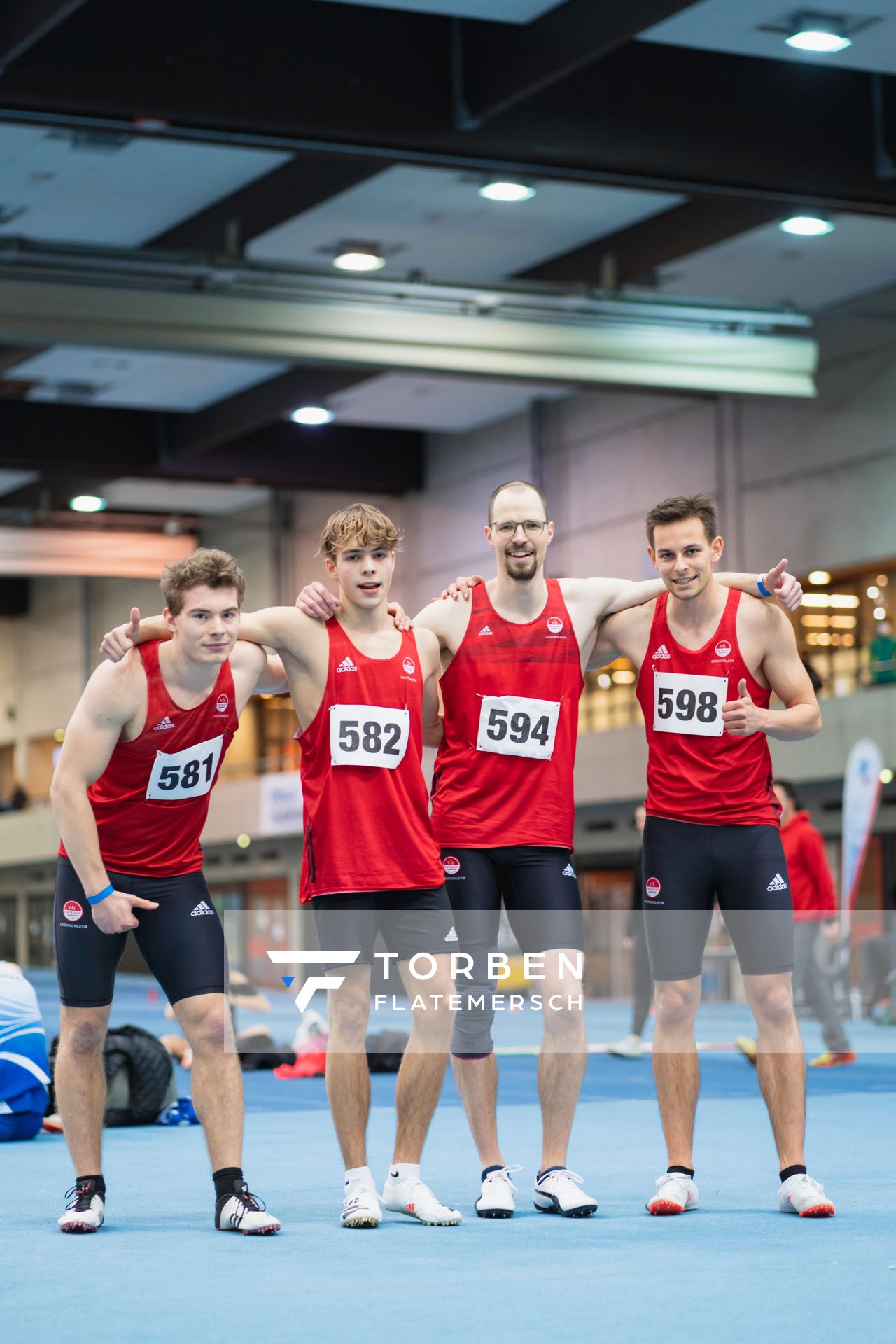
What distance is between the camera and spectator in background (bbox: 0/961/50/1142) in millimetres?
7812

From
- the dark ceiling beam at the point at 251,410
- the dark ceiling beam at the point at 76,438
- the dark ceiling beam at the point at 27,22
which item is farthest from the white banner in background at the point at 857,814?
the dark ceiling beam at the point at 76,438

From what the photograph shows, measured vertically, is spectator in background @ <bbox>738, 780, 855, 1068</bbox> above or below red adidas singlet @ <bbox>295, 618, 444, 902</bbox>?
below

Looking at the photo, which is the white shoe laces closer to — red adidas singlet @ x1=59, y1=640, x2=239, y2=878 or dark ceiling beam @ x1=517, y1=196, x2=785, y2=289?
red adidas singlet @ x1=59, y1=640, x2=239, y2=878

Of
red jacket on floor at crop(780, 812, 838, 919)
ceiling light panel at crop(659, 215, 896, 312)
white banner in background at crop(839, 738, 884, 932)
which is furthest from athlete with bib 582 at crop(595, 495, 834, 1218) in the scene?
ceiling light panel at crop(659, 215, 896, 312)

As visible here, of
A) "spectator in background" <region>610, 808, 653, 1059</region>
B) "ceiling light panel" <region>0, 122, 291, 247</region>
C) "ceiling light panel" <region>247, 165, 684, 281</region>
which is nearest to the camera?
"spectator in background" <region>610, 808, 653, 1059</region>

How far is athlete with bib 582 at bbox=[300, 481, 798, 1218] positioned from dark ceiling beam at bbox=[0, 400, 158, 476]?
18.2m

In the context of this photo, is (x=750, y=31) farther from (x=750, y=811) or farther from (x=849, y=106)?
(x=750, y=811)

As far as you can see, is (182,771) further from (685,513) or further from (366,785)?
(685,513)

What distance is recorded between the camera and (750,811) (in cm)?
571

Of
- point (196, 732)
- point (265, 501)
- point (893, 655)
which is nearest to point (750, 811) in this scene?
point (196, 732)

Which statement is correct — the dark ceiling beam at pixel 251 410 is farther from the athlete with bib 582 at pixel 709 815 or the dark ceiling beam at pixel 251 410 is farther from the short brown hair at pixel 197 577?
the short brown hair at pixel 197 577

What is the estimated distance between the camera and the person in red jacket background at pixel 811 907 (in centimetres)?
1181

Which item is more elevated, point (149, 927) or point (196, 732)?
point (196, 732)

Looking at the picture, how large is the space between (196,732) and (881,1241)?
8.02 ft
